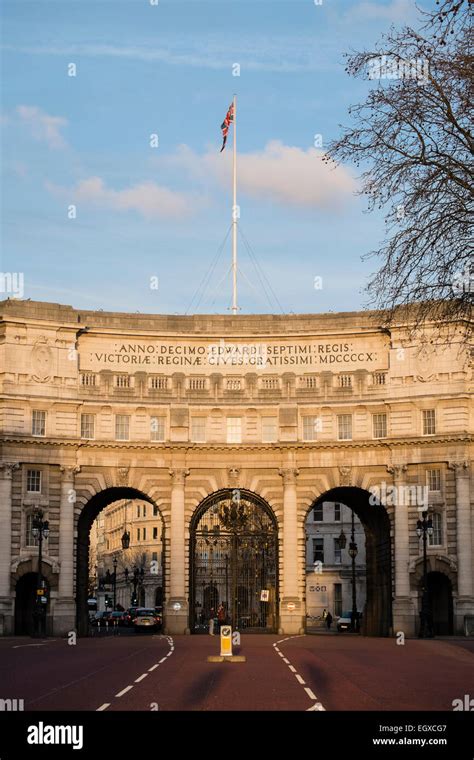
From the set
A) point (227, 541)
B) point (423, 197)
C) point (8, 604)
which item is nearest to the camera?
point (423, 197)

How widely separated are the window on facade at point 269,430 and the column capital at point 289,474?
2.01 m

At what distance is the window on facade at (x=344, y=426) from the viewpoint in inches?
2982

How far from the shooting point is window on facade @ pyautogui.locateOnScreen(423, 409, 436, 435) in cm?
7372

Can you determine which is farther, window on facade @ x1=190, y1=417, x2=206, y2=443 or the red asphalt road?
window on facade @ x1=190, y1=417, x2=206, y2=443

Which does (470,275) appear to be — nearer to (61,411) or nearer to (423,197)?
(423,197)

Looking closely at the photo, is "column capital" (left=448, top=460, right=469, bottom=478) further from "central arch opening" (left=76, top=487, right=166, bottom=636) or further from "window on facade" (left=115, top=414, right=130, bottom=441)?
"central arch opening" (left=76, top=487, right=166, bottom=636)

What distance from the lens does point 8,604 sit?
71625 mm

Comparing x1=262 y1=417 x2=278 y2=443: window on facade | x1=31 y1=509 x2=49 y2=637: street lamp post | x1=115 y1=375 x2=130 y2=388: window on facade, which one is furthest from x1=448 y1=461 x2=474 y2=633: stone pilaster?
x1=31 y1=509 x2=49 y2=637: street lamp post

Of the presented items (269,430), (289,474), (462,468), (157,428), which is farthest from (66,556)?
(462,468)

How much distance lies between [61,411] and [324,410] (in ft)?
51.5

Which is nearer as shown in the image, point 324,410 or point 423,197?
point 423,197

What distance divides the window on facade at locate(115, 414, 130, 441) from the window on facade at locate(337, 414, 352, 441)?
41.7ft

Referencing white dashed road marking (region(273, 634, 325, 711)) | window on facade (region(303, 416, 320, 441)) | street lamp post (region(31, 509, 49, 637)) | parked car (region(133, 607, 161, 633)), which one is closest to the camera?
white dashed road marking (region(273, 634, 325, 711))
